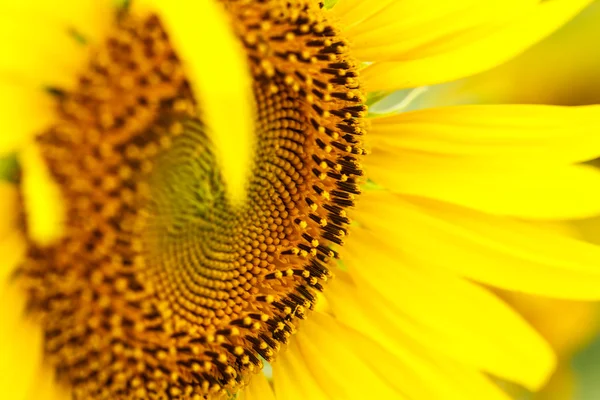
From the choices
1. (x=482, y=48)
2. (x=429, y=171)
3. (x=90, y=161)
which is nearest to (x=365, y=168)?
(x=429, y=171)

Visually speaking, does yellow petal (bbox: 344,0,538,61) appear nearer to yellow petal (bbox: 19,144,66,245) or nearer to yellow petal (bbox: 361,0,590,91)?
yellow petal (bbox: 361,0,590,91)

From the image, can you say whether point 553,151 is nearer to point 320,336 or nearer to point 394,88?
point 394,88

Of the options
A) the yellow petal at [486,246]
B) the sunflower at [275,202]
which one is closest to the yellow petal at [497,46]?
the sunflower at [275,202]

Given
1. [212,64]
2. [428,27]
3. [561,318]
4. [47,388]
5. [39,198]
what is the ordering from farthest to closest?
[561,318], [428,27], [47,388], [39,198], [212,64]

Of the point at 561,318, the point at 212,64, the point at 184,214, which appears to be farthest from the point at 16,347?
the point at 561,318

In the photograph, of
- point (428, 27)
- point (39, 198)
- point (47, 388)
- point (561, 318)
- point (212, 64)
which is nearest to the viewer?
point (212, 64)

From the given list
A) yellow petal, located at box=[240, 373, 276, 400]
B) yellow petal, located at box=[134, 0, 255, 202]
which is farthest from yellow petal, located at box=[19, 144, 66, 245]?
yellow petal, located at box=[240, 373, 276, 400]

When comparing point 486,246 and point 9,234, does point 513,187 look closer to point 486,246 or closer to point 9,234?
point 486,246
